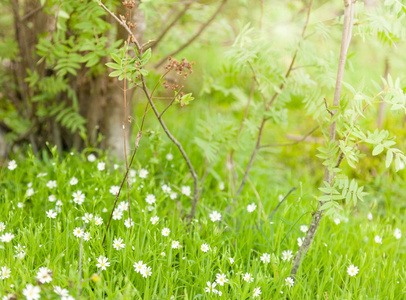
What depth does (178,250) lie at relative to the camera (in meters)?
1.90

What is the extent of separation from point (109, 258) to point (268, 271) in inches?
31.2

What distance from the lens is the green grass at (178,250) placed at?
1713mm

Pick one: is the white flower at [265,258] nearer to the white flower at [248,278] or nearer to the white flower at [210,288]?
the white flower at [248,278]

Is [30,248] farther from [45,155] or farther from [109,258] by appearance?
[45,155]

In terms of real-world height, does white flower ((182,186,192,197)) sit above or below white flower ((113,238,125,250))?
above

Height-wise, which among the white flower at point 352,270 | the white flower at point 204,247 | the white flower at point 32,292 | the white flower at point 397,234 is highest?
the white flower at point 397,234

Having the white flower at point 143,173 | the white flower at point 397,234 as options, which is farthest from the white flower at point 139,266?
the white flower at point 397,234

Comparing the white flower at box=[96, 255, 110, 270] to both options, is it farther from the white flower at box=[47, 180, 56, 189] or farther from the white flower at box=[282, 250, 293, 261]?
the white flower at box=[282, 250, 293, 261]

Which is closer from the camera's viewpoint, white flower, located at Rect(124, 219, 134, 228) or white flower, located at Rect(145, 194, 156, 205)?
white flower, located at Rect(124, 219, 134, 228)

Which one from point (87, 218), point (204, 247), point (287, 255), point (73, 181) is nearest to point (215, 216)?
point (204, 247)

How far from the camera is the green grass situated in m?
1.71

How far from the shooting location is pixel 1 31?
3215 millimetres

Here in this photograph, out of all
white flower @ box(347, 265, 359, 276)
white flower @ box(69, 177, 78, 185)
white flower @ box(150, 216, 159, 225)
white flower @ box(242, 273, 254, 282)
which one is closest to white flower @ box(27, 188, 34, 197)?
white flower @ box(69, 177, 78, 185)

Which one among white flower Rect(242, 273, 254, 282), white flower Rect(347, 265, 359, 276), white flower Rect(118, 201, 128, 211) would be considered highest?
white flower Rect(347, 265, 359, 276)
